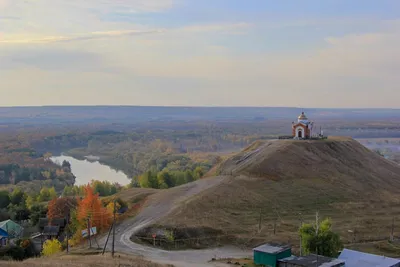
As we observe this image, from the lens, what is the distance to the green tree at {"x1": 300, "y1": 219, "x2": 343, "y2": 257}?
3081 cm

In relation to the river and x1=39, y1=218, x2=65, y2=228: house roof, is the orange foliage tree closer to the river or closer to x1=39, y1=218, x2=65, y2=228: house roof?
x1=39, y1=218, x2=65, y2=228: house roof

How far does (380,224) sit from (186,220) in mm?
16570

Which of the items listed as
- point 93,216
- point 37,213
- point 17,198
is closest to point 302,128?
point 93,216

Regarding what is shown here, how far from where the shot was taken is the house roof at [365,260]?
2891 centimetres

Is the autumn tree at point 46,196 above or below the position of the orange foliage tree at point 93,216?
below

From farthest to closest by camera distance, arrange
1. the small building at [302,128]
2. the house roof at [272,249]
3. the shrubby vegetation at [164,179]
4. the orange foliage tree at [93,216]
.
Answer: the shrubby vegetation at [164,179]
the small building at [302,128]
the orange foliage tree at [93,216]
the house roof at [272,249]

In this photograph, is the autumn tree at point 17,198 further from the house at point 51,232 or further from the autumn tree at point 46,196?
the house at point 51,232

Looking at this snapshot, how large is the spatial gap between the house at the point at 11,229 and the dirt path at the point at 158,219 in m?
12.6

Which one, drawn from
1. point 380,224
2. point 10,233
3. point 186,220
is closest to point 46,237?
point 10,233

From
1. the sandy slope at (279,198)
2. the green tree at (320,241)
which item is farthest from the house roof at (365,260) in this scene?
the sandy slope at (279,198)

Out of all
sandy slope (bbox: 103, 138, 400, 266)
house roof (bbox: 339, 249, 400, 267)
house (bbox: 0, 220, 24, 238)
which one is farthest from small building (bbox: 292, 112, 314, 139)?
house (bbox: 0, 220, 24, 238)

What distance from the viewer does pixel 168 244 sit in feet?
117

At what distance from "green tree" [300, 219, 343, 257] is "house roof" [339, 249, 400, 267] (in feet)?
2.59

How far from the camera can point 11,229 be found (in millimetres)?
46688
